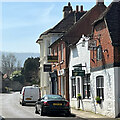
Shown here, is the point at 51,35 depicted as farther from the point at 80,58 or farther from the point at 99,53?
the point at 99,53

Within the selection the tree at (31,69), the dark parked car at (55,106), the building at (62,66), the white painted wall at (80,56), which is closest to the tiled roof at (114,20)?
the white painted wall at (80,56)

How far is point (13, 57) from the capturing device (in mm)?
114312

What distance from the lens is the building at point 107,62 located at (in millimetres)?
19344

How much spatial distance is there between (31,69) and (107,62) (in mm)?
68876

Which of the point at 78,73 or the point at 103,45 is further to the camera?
the point at 78,73

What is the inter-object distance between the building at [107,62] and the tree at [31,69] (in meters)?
64.9

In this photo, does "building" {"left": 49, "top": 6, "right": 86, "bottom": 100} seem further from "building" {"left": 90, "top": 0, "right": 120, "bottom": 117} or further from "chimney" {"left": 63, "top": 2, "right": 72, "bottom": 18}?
"building" {"left": 90, "top": 0, "right": 120, "bottom": 117}

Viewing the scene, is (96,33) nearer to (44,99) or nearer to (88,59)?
(88,59)

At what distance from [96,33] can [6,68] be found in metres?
96.4

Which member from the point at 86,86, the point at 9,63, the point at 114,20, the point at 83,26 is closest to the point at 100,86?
the point at 86,86

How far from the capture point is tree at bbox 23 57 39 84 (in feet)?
288

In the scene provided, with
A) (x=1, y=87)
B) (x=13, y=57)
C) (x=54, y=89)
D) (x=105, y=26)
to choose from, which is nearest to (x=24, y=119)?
(x=105, y=26)

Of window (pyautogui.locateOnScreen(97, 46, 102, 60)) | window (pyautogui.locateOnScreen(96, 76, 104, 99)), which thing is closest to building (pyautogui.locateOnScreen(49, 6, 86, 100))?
window (pyautogui.locateOnScreen(96, 76, 104, 99))

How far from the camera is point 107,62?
2044 centimetres
